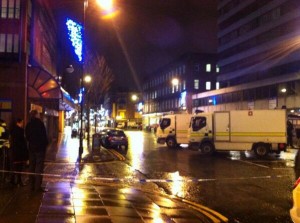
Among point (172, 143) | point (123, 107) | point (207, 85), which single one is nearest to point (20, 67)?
point (172, 143)

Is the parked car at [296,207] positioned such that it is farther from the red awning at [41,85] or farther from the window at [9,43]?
the window at [9,43]

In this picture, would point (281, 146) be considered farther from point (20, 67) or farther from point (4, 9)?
point (4, 9)

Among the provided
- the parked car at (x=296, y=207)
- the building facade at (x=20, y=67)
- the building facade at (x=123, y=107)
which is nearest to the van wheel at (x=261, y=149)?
the building facade at (x=20, y=67)

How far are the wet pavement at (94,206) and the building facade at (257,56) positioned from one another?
41.5 m

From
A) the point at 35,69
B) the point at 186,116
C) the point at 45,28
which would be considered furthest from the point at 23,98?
the point at 186,116

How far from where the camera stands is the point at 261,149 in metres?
23.8

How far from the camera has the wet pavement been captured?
25.5 feet

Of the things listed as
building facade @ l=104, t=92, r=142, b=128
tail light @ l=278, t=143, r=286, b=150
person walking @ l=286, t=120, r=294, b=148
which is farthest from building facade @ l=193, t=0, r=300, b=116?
building facade @ l=104, t=92, r=142, b=128

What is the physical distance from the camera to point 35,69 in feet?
92.1

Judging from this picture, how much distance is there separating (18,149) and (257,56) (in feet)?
193

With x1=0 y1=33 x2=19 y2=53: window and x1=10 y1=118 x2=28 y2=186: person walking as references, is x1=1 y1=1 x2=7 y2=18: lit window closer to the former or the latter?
x1=0 y1=33 x2=19 y2=53: window

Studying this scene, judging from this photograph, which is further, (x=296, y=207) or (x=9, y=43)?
(x=9, y=43)

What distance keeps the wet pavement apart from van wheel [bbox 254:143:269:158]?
43.3 ft

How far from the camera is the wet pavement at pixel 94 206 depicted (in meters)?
7.76
